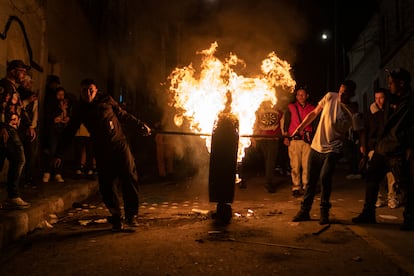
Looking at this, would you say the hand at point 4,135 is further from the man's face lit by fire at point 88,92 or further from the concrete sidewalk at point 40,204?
the man's face lit by fire at point 88,92

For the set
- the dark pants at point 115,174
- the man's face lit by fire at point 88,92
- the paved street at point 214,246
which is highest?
the man's face lit by fire at point 88,92

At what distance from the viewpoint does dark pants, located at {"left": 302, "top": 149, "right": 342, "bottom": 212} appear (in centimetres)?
595

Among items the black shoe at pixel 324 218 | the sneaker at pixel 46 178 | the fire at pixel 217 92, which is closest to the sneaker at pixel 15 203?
the sneaker at pixel 46 178

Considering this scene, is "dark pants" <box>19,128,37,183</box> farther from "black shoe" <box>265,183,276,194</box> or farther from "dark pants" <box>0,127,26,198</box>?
"black shoe" <box>265,183,276,194</box>

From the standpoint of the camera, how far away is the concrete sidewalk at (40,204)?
4938 millimetres

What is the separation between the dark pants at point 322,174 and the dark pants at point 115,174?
8.01 ft

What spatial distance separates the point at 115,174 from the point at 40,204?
1.34 m

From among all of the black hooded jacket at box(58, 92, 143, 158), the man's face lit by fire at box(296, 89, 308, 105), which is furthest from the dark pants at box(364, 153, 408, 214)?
the black hooded jacket at box(58, 92, 143, 158)

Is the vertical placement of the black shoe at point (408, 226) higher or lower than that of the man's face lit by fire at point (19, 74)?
lower

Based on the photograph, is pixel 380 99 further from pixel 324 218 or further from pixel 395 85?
pixel 324 218

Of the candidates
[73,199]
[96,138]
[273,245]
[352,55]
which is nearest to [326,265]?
[273,245]

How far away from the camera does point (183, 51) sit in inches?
1062

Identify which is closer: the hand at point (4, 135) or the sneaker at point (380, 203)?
the hand at point (4, 135)

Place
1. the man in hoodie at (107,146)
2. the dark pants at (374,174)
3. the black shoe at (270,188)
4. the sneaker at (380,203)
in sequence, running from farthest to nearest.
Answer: the black shoe at (270,188) → the sneaker at (380,203) → the dark pants at (374,174) → the man in hoodie at (107,146)
